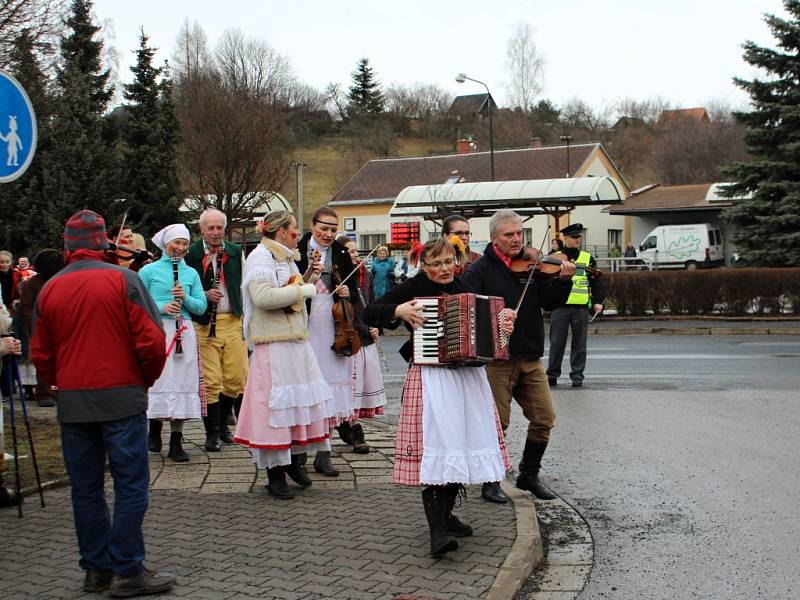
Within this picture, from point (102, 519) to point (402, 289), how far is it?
2.20m

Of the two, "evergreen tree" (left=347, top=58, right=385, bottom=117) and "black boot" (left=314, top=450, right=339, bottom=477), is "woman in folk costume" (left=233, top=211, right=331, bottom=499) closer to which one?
"black boot" (left=314, top=450, right=339, bottom=477)

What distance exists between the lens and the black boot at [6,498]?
6.86 metres

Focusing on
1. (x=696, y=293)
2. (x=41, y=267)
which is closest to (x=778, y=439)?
(x=41, y=267)

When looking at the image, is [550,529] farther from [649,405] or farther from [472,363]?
[649,405]

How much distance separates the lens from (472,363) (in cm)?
582

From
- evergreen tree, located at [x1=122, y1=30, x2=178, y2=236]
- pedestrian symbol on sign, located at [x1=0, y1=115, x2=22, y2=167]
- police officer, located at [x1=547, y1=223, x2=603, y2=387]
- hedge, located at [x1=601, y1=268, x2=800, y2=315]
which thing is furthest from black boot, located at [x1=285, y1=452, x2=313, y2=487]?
evergreen tree, located at [x1=122, y1=30, x2=178, y2=236]

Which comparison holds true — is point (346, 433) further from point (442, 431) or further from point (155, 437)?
point (442, 431)

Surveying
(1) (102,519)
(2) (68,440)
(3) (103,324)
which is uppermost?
(3) (103,324)

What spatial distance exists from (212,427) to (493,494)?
3.04 metres

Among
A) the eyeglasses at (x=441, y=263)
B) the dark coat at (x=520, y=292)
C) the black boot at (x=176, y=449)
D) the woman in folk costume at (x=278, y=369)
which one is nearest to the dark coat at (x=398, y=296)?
the eyeglasses at (x=441, y=263)

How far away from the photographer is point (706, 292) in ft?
79.4

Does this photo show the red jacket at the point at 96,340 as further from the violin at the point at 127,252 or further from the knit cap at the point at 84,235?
the violin at the point at 127,252

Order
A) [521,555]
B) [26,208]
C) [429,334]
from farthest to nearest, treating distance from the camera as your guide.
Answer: [26,208] < [429,334] < [521,555]


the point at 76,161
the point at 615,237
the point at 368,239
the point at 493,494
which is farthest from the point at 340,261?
the point at 368,239
